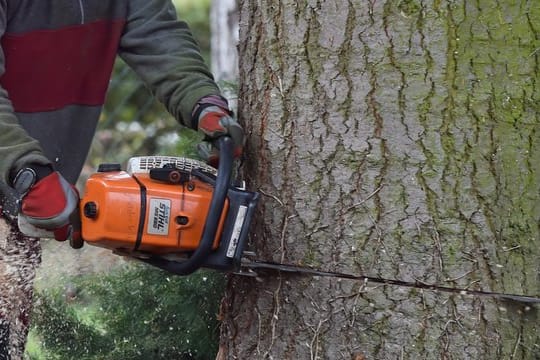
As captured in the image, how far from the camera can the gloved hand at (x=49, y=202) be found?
7.80 feet

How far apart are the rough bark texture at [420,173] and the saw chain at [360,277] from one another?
0.02 metres

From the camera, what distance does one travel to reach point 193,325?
3.08 meters

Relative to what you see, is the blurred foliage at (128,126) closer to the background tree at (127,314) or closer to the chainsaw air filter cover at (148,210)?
the background tree at (127,314)

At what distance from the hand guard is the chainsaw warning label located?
0.78ft

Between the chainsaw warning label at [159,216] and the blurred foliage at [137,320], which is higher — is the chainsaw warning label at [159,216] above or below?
above

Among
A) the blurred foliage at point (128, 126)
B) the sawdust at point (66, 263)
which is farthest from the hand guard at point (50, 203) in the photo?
the blurred foliage at point (128, 126)

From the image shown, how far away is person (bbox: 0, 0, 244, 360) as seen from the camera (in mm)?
2869

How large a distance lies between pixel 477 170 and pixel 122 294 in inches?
61.0

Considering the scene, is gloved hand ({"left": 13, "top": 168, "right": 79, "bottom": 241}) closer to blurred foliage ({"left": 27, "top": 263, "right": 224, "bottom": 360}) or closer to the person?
the person

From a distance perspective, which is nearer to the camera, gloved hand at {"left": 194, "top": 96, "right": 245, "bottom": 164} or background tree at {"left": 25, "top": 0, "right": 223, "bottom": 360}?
gloved hand at {"left": 194, "top": 96, "right": 245, "bottom": 164}

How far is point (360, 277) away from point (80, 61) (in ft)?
4.40

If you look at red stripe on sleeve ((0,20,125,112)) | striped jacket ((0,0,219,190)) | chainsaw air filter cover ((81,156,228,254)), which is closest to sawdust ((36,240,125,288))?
striped jacket ((0,0,219,190))

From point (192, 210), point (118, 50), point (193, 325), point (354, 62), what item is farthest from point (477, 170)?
point (118, 50)

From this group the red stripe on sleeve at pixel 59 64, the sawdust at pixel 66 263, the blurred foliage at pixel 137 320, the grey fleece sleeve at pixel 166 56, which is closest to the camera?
the grey fleece sleeve at pixel 166 56
